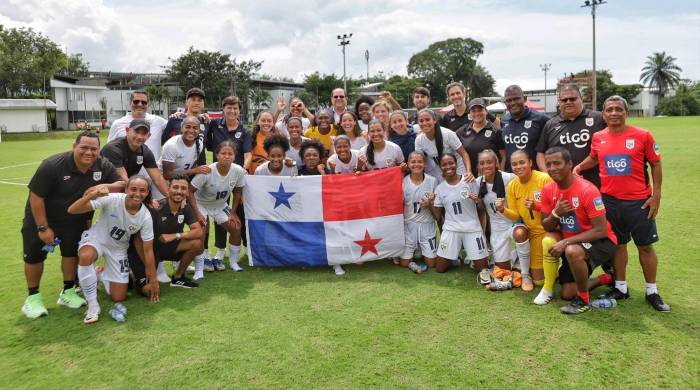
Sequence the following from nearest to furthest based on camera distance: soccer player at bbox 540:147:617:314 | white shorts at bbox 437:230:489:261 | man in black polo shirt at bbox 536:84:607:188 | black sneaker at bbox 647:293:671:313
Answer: black sneaker at bbox 647:293:671:313
soccer player at bbox 540:147:617:314
man in black polo shirt at bbox 536:84:607:188
white shorts at bbox 437:230:489:261

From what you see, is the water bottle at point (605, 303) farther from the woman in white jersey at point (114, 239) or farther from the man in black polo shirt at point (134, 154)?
the man in black polo shirt at point (134, 154)

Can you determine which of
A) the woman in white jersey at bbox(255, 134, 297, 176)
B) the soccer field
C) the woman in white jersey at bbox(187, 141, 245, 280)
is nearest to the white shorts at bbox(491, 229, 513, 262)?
the soccer field

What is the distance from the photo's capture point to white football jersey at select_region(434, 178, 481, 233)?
18.7 feet

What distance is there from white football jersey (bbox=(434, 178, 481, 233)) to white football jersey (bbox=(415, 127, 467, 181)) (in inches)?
15.4

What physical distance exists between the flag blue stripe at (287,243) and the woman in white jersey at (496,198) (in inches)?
81.2

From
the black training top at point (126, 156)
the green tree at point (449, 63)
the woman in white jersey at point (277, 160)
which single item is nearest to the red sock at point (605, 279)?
the woman in white jersey at point (277, 160)

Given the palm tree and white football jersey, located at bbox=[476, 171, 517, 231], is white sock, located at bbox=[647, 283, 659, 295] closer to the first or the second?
white football jersey, located at bbox=[476, 171, 517, 231]

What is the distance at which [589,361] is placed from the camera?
138 inches

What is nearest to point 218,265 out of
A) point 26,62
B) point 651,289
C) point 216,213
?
point 216,213

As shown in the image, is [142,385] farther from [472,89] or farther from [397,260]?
[472,89]

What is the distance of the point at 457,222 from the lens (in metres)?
5.77

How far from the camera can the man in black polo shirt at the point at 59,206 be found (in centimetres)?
456

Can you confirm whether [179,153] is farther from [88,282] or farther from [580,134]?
[580,134]

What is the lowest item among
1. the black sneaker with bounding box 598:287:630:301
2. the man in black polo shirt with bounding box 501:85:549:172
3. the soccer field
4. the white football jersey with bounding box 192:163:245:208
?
the soccer field
